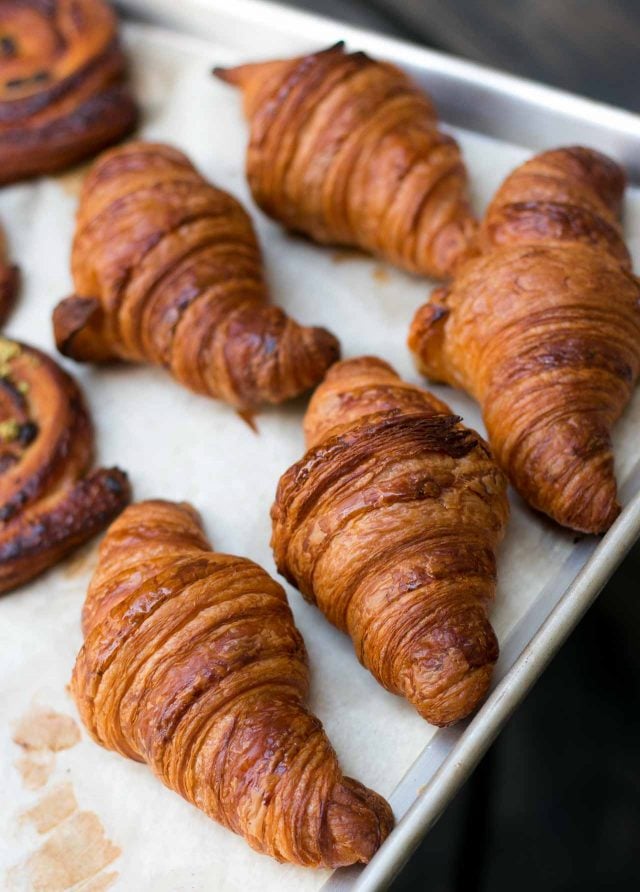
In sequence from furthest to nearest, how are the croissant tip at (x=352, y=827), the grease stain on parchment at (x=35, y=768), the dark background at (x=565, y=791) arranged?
the dark background at (x=565, y=791)
the grease stain on parchment at (x=35, y=768)
the croissant tip at (x=352, y=827)

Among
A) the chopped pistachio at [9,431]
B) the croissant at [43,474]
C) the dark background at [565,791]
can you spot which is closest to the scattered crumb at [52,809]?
the croissant at [43,474]

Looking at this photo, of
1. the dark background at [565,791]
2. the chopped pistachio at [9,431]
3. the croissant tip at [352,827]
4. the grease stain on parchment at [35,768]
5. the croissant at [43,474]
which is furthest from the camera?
the dark background at [565,791]

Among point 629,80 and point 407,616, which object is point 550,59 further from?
point 407,616

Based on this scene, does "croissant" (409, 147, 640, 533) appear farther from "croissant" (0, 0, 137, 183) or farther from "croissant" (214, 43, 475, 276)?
"croissant" (0, 0, 137, 183)

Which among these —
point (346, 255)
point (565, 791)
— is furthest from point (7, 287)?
point (565, 791)

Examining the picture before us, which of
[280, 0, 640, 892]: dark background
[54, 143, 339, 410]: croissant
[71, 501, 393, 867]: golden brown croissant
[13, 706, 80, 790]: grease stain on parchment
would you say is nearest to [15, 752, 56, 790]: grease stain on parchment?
[13, 706, 80, 790]: grease stain on parchment

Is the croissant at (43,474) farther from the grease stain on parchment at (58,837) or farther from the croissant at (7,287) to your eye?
the grease stain on parchment at (58,837)
